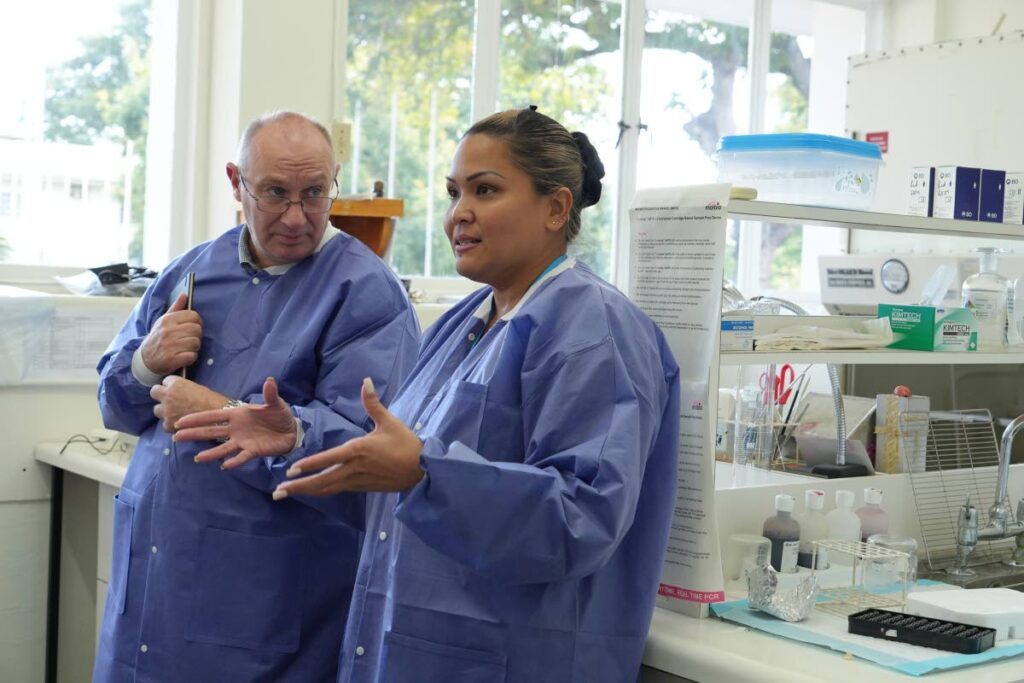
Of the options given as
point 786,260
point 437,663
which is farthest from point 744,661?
point 786,260

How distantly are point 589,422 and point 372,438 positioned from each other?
0.25 m

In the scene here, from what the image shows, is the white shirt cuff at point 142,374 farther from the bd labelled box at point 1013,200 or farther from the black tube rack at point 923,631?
the bd labelled box at point 1013,200

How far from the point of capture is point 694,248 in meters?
1.65

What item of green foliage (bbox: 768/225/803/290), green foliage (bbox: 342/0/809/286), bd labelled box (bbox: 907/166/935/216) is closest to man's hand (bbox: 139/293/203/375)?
bd labelled box (bbox: 907/166/935/216)

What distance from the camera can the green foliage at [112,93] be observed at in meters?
3.37

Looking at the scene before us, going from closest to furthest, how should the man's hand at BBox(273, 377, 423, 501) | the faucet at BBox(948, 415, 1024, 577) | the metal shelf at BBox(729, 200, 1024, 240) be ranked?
the man's hand at BBox(273, 377, 423, 501) → the metal shelf at BBox(729, 200, 1024, 240) → the faucet at BBox(948, 415, 1024, 577)

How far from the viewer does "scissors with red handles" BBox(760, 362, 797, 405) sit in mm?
2396

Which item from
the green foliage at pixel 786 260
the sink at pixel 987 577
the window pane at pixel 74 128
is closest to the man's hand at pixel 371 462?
the sink at pixel 987 577

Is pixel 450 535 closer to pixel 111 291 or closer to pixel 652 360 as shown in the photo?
pixel 652 360

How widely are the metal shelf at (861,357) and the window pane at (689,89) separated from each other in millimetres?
2306

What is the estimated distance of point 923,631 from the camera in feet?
4.99

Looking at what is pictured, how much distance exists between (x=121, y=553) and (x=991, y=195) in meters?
1.73

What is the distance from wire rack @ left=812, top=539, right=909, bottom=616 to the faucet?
0.32 m

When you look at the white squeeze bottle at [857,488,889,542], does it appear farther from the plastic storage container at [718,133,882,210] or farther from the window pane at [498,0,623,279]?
the window pane at [498,0,623,279]
